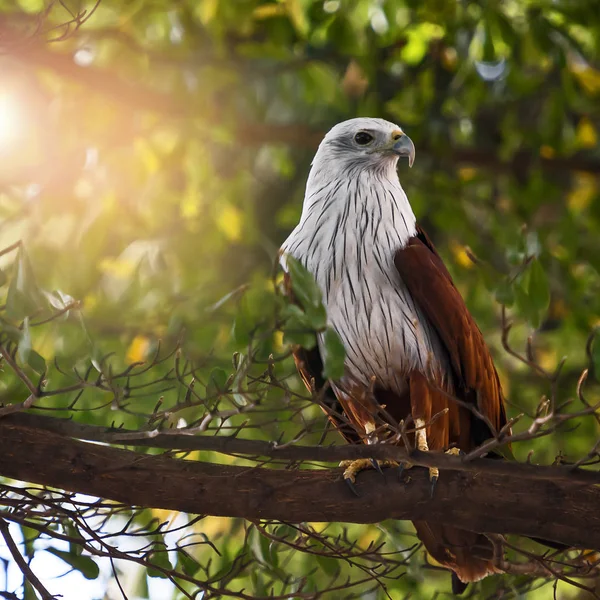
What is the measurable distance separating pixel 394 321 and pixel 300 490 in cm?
89

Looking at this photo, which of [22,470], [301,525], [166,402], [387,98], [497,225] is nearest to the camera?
[22,470]

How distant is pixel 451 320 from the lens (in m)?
3.29

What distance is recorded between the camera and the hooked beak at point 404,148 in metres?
3.58

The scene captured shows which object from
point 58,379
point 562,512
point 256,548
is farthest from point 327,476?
point 58,379

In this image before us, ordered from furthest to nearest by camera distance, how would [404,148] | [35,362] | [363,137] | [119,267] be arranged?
[119,267] < [363,137] < [404,148] < [35,362]

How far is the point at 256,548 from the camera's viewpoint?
10.1 feet

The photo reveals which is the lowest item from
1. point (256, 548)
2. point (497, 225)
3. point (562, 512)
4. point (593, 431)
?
point (593, 431)

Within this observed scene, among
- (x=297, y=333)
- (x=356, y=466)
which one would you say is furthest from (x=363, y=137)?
(x=297, y=333)

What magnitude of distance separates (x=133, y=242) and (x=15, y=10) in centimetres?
167

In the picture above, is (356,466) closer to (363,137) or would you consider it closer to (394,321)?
(394,321)

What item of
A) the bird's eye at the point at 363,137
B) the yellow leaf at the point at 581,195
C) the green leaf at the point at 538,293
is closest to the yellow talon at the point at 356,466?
the green leaf at the point at 538,293

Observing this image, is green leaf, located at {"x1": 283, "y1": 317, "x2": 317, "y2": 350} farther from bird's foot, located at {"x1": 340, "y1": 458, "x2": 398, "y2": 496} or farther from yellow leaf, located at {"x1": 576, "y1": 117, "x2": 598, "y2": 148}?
yellow leaf, located at {"x1": 576, "y1": 117, "x2": 598, "y2": 148}

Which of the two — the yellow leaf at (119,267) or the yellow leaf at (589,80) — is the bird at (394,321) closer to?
the yellow leaf at (119,267)

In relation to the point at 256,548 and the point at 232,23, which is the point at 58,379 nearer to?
the point at 256,548
